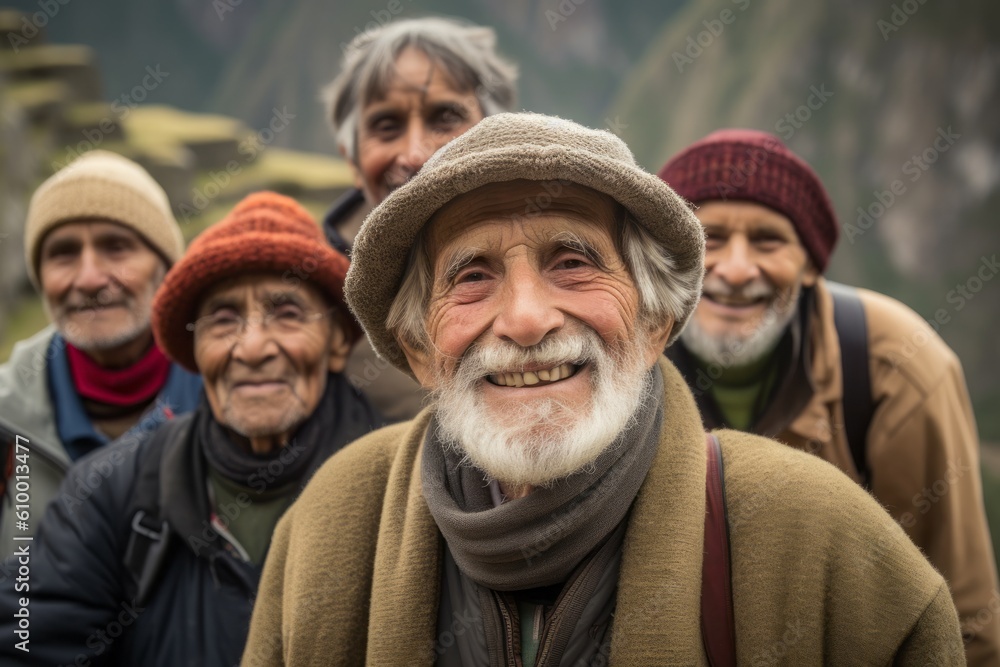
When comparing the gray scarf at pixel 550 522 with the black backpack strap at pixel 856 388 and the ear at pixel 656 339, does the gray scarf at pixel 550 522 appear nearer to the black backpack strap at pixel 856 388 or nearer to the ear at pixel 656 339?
the ear at pixel 656 339

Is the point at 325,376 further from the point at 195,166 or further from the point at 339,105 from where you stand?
the point at 195,166

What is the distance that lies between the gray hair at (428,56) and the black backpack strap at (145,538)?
1.89m

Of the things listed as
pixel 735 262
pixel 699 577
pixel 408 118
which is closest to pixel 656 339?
pixel 699 577

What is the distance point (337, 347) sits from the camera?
3.31 meters

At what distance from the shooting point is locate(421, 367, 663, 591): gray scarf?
1.90m

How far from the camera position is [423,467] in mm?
2176

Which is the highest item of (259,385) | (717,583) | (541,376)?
(259,385)

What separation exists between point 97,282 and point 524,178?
2.79 metres

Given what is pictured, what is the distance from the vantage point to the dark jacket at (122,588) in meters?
2.72

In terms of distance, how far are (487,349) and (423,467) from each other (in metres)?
0.41

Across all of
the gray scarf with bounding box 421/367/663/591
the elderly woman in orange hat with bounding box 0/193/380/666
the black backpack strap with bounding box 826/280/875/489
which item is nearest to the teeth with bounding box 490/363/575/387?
the gray scarf with bounding box 421/367/663/591

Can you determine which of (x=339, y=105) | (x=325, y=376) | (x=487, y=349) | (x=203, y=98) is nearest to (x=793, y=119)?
(x=339, y=105)

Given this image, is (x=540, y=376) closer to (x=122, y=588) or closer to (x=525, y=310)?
(x=525, y=310)

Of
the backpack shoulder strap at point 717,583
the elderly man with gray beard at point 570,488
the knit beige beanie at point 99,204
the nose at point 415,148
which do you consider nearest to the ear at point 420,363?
the elderly man with gray beard at point 570,488
